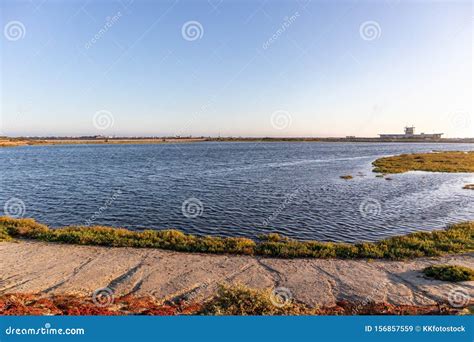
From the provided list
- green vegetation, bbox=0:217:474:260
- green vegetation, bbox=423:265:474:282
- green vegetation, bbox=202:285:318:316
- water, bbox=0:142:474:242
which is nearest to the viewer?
green vegetation, bbox=202:285:318:316

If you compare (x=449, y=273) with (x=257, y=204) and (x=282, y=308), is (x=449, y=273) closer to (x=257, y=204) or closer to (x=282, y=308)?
(x=282, y=308)

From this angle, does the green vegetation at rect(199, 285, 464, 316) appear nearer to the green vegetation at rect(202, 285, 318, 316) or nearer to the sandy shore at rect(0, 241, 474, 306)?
the green vegetation at rect(202, 285, 318, 316)

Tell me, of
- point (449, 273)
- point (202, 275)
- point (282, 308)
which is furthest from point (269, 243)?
point (449, 273)

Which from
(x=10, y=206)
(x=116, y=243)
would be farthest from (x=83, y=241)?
(x=10, y=206)

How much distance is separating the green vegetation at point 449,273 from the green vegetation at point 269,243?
9.41ft

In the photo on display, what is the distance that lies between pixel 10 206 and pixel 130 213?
56.4 feet

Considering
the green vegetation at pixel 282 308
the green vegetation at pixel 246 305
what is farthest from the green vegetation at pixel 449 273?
the green vegetation at pixel 246 305

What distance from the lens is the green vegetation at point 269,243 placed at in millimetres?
18359

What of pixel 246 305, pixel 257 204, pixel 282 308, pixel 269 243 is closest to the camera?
pixel 246 305

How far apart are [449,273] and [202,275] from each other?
43.3 feet

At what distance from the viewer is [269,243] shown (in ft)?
64.4

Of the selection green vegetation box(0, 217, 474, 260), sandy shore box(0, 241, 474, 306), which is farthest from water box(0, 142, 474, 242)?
sandy shore box(0, 241, 474, 306)

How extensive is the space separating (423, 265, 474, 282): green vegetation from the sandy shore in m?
0.54

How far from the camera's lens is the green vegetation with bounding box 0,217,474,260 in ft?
60.2
